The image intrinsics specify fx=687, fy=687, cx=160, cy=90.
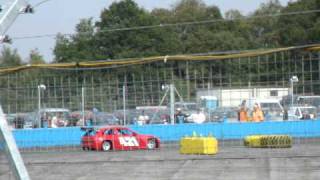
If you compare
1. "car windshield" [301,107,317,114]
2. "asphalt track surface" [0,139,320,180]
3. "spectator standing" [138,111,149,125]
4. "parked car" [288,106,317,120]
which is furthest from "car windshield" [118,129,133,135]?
"asphalt track surface" [0,139,320,180]

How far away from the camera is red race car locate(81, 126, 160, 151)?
19.4m

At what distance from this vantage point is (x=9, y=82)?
13.7 m

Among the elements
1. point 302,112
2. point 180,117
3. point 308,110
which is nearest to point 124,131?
point 180,117

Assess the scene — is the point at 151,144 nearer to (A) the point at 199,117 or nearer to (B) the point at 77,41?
(A) the point at 199,117

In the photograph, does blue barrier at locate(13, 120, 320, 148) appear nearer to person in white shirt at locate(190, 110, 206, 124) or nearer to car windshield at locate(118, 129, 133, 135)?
person in white shirt at locate(190, 110, 206, 124)

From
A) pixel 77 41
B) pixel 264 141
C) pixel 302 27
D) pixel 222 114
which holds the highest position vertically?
pixel 302 27

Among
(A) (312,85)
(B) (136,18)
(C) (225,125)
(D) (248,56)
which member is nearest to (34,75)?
(D) (248,56)

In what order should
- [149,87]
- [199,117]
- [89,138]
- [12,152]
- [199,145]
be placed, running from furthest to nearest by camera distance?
[89,138] < [199,117] < [199,145] < [149,87] < [12,152]

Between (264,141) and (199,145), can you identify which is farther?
(264,141)

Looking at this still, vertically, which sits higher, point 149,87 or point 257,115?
point 149,87

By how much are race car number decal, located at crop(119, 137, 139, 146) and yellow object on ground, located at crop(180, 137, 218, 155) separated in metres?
5.04

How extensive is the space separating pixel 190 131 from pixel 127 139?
348cm

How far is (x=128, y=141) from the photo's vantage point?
2288 centimetres

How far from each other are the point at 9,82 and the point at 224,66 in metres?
4.35
